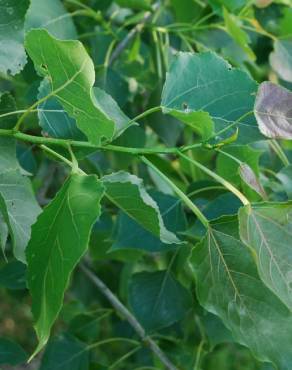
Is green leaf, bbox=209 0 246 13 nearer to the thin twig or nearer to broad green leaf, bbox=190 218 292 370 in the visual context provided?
the thin twig

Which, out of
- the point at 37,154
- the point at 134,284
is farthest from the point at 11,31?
the point at 37,154

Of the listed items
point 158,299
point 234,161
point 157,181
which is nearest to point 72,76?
point 234,161

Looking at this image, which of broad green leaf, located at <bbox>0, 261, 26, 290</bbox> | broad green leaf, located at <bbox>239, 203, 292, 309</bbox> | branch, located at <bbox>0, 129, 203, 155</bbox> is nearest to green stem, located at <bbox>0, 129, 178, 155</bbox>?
branch, located at <bbox>0, 129, 203, 155</bbox>

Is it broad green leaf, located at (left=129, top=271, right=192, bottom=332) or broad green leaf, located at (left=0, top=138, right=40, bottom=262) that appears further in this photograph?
broad green leaf, located at (left=129, top=271, right=192, bottom=332)

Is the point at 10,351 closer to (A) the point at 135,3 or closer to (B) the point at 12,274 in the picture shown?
(B) the point at 12,274

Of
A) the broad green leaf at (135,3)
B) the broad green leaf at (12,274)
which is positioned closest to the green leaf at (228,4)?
the broad green leaf at (135,3)
